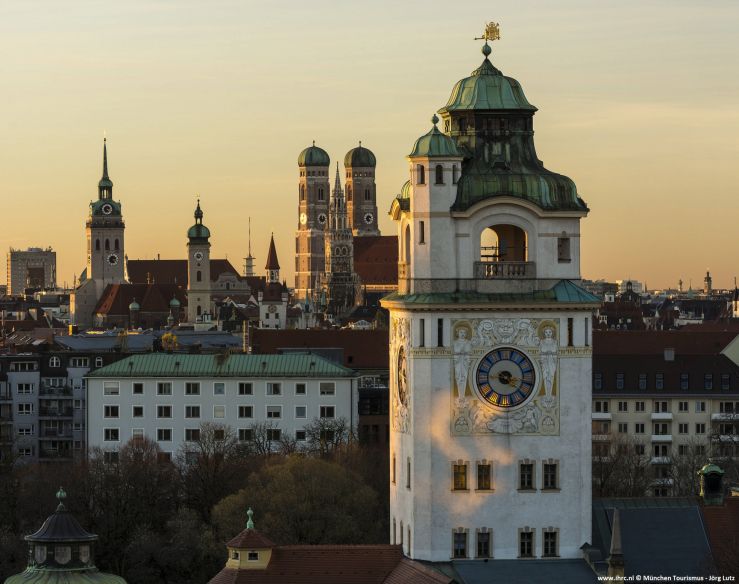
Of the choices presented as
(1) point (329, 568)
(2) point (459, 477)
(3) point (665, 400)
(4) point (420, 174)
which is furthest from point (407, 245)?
(3) point (665, 400)

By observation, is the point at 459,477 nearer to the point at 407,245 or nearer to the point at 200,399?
the point at 407,245

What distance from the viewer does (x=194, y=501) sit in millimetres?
106375

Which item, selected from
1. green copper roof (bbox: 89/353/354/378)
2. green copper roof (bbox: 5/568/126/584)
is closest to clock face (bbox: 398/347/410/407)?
green copper roof (bbox: 5/568/126/584)

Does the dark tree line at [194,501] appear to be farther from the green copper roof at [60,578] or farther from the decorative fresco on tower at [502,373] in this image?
the decorative fresco on tower at [502,373]

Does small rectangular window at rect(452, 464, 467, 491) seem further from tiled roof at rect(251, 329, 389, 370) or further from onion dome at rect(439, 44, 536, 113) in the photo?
tiled roof at rect(251, 329, 389, 370)

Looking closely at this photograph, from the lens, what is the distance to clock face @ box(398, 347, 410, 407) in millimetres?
63906

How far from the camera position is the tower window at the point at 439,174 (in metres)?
63.5

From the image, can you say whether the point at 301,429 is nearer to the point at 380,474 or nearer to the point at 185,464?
the point at 185,464

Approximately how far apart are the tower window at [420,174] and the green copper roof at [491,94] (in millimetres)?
2194

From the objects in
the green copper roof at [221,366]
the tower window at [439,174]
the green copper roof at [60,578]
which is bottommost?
the green copper roof at [60,578]

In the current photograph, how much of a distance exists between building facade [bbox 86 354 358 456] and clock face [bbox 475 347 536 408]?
2856 inches

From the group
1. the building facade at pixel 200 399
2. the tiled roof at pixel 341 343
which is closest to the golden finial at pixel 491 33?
the building facade at pixel 200 399

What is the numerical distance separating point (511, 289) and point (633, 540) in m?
7.27

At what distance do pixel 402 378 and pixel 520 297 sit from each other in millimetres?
3764
